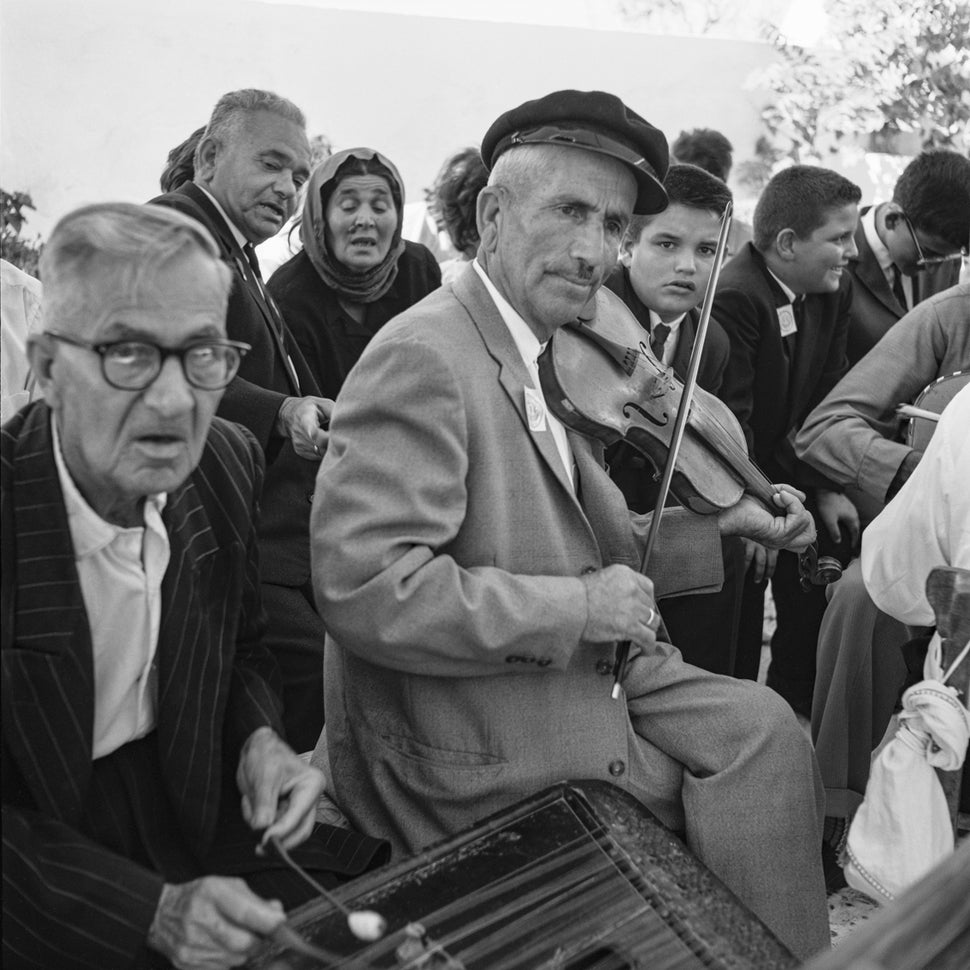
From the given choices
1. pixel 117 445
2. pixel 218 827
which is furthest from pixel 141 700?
pixel 117 445

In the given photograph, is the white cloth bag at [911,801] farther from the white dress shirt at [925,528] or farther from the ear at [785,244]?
the ear at [785,244]

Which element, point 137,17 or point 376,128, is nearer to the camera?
point 137,17

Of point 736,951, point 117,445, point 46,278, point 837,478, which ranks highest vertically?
point 46,278

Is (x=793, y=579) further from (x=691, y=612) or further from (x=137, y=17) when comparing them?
(x=137, y=17)

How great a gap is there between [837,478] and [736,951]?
2116 millimetres

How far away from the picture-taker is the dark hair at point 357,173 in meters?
3.68

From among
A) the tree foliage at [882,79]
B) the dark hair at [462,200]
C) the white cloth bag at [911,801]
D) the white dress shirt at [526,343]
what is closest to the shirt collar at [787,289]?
the dark hair at [462,200]

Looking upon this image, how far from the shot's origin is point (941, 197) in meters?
4.58

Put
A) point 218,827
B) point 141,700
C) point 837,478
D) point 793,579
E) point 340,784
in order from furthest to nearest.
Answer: point 793,579
point 837,478
point 340,784
point 218,827
point 141,700

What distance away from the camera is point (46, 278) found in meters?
1.48

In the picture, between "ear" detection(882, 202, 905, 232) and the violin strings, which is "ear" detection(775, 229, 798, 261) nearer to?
"ear" detection(882, 202, 905, 232)

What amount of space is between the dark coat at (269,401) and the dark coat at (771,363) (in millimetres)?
1465

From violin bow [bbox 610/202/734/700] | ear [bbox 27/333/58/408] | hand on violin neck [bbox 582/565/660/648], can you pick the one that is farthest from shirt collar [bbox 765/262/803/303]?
ear [bbox 27/333/58/408]

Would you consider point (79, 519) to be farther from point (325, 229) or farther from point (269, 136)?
point (325, 229)
